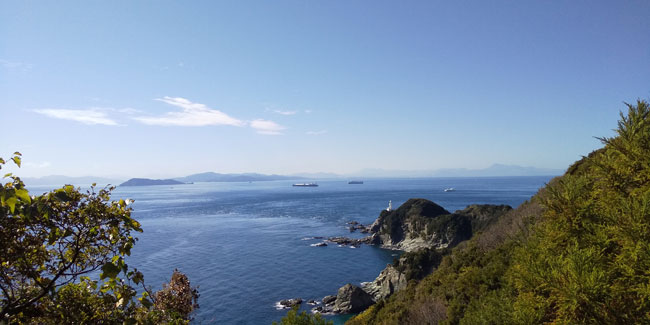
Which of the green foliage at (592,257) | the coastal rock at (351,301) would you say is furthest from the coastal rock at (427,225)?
the green foliage at (592,257)

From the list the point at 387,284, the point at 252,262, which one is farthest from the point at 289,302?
the point at 252,262

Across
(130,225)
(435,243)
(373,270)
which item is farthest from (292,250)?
(130,225)

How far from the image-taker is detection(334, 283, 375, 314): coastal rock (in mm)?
42031

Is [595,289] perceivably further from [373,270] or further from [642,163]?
[373,270]

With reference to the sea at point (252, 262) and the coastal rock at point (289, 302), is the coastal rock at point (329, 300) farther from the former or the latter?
the coastal rock at point (289, 302)

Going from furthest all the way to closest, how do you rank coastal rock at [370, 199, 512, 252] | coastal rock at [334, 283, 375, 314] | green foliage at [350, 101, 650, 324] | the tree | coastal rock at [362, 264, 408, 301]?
1. coastal rock at [370, 199, 512, 252]
2. coastal rock at [362, 264, 408, 301]
3. coastal rock at [334, 283, 375, 314]
4. green foliage at [350, 101, 650, 324]
5. the tree

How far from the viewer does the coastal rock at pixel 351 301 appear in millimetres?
42031

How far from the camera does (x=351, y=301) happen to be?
42375 mm

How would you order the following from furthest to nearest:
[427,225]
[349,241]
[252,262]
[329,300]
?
1. [349,241]
2. [427,225]
3. [252,262]
4. [329,300]

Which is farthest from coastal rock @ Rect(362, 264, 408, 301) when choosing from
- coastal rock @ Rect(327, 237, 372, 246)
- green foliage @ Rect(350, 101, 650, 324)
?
coastal rock @ Rect(327, 237, 372, 246)

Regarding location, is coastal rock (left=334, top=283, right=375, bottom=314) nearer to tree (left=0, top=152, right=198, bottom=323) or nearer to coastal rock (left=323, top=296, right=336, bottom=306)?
coastal rock (left=323, top=296, right=336, bottom=306)

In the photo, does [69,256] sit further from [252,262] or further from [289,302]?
[252,262]

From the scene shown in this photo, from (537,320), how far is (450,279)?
1509 centimetres

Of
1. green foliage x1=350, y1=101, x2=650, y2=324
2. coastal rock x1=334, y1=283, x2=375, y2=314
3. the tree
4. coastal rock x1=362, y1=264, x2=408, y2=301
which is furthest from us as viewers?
coastal rock x1=362, y1=264, x2=408, y2=301
